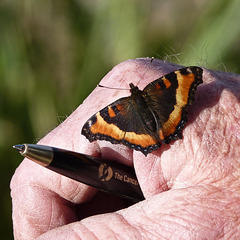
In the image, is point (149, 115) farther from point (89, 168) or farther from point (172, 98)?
point (89, 168)

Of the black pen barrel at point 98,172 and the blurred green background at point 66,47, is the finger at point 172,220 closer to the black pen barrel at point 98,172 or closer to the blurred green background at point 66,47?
the black pen barrel at point 98,172

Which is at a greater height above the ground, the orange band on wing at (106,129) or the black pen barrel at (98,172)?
the orange band on wing at (106,129)

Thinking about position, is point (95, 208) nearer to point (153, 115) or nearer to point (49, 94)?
point (153, 115)

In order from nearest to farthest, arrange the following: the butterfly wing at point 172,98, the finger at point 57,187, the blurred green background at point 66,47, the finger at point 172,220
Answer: the finger at point 172,220
the butterfly wing at point 172,98
the finger at point 57,187
the blurred green background at point 66,47

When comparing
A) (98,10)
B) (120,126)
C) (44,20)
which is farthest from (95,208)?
(44,20)

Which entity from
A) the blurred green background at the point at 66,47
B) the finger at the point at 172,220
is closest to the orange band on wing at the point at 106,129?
the finger at the point at 172,220

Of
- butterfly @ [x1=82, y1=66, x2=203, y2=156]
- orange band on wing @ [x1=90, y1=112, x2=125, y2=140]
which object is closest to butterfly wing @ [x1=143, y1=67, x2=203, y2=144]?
butterfly @ [x1=82, y1=66, x2=203, y2=156]
